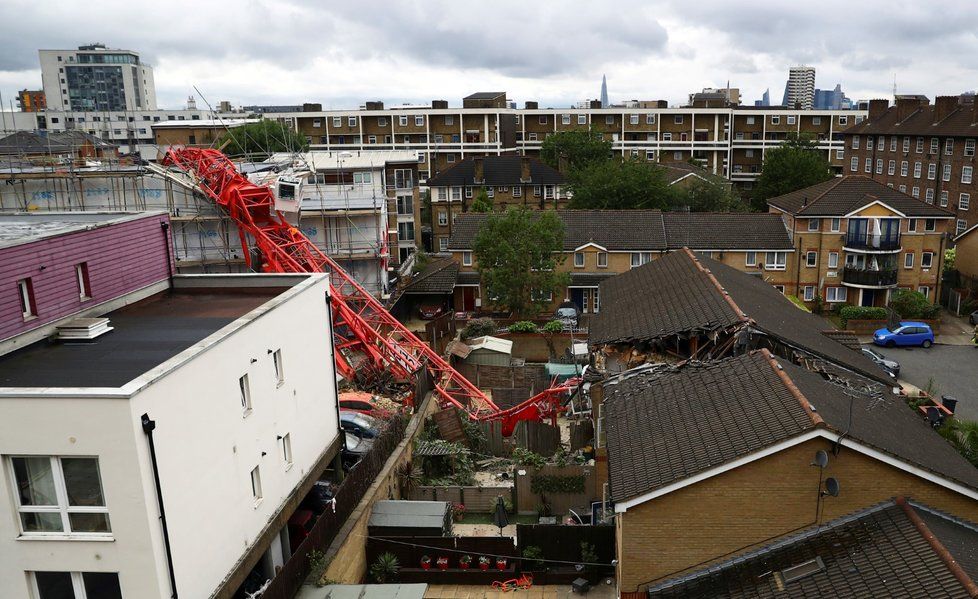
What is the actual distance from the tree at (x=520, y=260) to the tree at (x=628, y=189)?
56.1ft

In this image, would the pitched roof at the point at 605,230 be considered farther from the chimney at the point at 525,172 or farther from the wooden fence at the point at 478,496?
the wooden fence at the point at 478,496

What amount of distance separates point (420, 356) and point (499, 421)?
6.26 meters

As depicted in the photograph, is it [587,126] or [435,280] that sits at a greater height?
[587,126]

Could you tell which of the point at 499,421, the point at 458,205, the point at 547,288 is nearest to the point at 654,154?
the point at 458,205

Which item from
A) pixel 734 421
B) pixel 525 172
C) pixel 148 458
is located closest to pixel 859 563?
pixel 734 421

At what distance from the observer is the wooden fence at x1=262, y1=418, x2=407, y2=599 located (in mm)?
15258

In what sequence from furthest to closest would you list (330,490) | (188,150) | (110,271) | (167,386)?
1. (188,150)
2. (330,490)
3. (110,271)
4. (167,386)

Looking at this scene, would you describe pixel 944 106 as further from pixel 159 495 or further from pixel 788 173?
pixel 159 495

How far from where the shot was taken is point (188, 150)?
36906 millimetres

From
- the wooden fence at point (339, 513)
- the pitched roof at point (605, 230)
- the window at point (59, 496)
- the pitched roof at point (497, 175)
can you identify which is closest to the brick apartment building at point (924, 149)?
the pitched roof at point (605, 230)

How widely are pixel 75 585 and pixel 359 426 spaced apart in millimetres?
12277

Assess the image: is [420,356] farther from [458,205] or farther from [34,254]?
[458,205]

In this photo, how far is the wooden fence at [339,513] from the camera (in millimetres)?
15258

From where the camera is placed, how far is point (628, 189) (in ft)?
190
